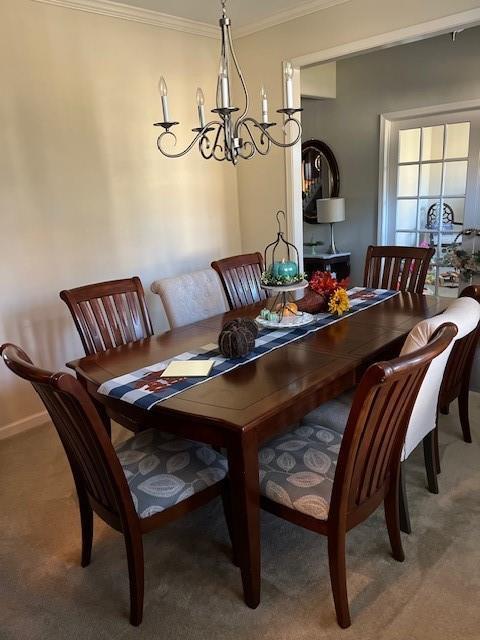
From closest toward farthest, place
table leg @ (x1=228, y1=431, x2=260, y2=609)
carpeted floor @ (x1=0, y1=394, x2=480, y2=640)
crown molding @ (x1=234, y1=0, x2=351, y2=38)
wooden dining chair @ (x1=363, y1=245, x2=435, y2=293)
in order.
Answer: table leg @ (x1=228, y1=431, x2=260, y2=609)
carpeted floor @ (x1=0, y1=394, x2=480, y2=640)
wooden dining chair @ (x1=363, y1=245, x2=435, y2=293)
crown molding @ (x1=234, y1=0, x2=351, y2=38)

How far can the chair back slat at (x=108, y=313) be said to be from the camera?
229 centimetres

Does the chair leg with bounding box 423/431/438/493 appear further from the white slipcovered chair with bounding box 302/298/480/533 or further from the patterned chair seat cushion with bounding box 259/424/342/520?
the patterned chair seat cushion with bounding box 259/424/342/520

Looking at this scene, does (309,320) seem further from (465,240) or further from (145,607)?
(465,240)

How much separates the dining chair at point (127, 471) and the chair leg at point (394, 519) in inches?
23.5

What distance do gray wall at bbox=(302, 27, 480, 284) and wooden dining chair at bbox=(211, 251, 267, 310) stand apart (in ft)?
7.74

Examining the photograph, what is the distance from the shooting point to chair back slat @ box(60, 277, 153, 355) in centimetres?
229

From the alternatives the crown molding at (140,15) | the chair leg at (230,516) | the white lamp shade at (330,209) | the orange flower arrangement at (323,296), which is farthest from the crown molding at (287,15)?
the chair leg at (230,516)

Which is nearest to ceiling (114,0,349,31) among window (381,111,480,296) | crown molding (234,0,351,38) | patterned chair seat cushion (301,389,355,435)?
crown molding (234,0,351,38)

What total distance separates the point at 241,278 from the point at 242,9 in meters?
1.87

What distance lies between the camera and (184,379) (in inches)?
69.7

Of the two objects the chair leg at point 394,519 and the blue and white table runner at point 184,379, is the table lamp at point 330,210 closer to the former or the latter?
the blue and white table runner at point 184,379

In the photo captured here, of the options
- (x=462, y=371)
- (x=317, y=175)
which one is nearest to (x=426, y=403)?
(x=462, y=371)

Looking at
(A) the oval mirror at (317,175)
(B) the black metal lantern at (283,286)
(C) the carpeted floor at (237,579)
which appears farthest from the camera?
(A) the oval mirror at (317,175)

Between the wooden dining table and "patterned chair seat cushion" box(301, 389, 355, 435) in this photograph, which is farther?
"patterned chair seat cushion" box(301, 389, 355, 435)
